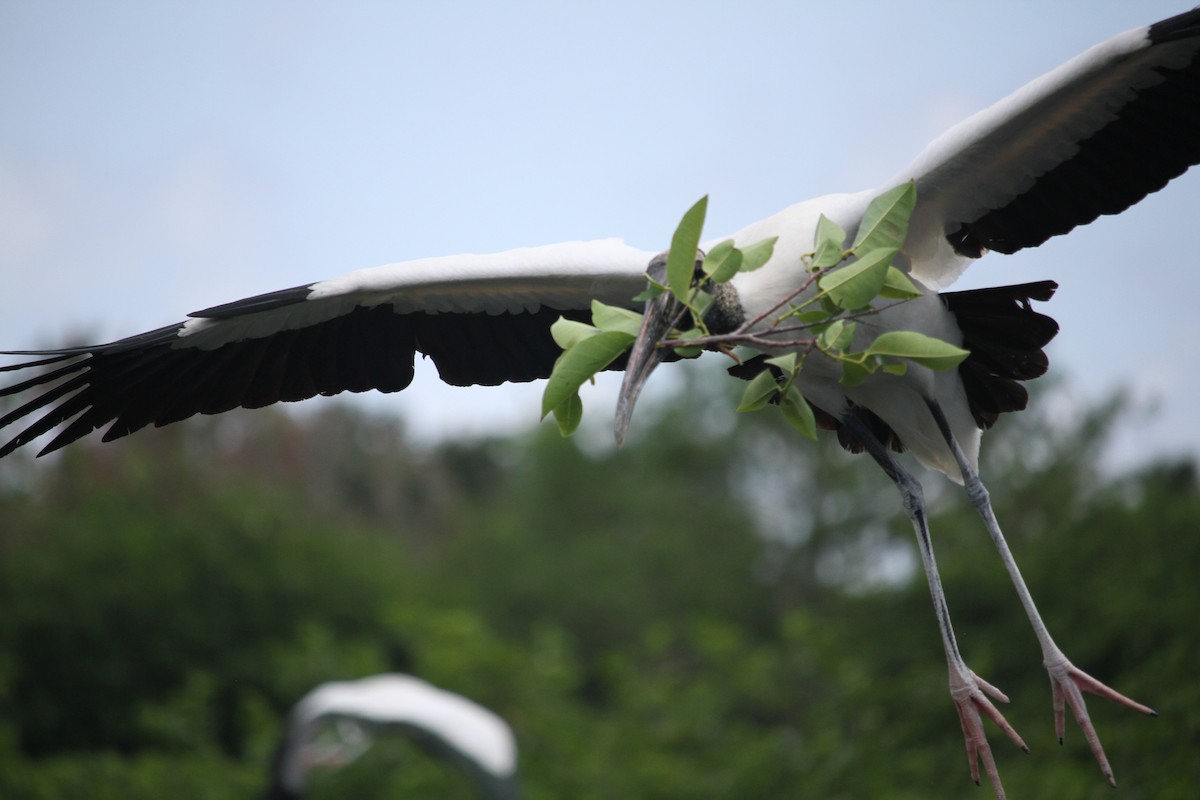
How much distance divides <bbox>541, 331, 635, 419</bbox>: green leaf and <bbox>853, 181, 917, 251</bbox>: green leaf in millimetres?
648

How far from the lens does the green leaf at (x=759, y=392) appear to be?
3275 millimetres

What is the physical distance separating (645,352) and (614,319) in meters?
0.26

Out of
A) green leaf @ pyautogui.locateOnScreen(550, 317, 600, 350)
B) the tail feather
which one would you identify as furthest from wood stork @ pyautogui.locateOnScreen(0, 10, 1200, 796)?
green leaf @ pyautogui.locateOnScreen(550, 317, 600, 350)

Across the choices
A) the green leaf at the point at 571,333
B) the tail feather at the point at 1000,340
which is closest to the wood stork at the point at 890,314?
the tail feather at the point at 1000,340

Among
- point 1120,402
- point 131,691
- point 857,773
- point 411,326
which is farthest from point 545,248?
point 1120,402

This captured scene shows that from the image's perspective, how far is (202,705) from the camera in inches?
623

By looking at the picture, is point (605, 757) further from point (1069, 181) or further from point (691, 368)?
point (691, 368)

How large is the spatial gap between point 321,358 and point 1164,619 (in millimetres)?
9100

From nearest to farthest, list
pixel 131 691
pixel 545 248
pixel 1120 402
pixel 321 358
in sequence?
pixel 545 248 → pixel 321 358 → pixel 131 691 → pixel 1120 402

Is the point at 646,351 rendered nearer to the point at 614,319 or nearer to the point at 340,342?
the point at 614,319

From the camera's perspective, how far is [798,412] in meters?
3.32

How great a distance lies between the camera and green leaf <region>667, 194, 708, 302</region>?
10.0 ft

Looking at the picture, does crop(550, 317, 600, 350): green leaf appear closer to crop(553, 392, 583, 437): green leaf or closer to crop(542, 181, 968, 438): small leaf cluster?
crop(542, 181, 968, 438): small leaf cluster

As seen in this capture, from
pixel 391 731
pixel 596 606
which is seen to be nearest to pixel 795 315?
pixel 391 731
